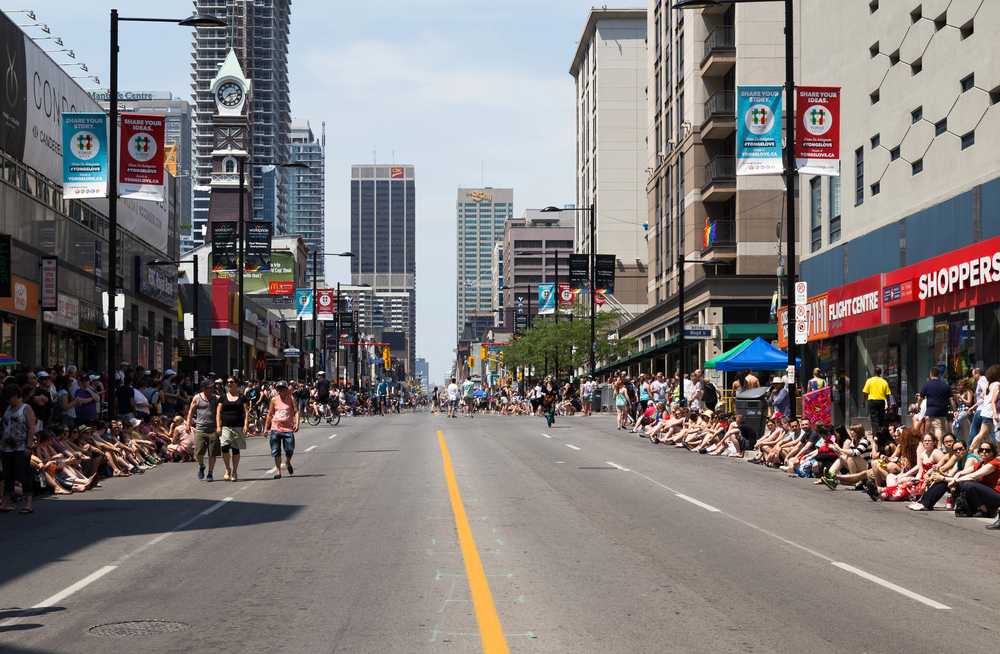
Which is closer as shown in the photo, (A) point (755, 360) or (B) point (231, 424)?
(B) point (231, 424)

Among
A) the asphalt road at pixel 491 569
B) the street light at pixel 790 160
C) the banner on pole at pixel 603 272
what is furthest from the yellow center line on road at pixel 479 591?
the banner on pole at pixel 603 272

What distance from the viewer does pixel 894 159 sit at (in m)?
36.6

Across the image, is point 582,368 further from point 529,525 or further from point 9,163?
point 529,525

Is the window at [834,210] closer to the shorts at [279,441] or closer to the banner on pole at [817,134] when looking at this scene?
the banner on pole at [817,134]

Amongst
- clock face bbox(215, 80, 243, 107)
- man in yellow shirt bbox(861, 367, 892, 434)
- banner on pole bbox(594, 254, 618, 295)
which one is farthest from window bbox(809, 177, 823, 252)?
clock face bbox(215, 80, 243, 107)

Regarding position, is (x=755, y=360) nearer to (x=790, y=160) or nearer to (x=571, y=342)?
(x=790, y=160)

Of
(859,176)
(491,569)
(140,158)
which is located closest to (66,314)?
(140,158)

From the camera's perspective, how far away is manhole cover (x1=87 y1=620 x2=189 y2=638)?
8703 millimetres

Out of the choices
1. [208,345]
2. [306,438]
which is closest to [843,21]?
[306,438]

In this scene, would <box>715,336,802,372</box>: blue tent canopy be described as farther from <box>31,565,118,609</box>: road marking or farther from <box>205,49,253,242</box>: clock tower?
<box>205,49,253,242</box>: clock tower

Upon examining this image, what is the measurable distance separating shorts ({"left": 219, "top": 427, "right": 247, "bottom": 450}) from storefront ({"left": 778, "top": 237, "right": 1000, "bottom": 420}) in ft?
54.2

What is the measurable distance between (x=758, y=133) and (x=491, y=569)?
18510 millimetres

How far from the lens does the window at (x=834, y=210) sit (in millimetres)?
42562

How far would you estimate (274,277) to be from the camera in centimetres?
11944
